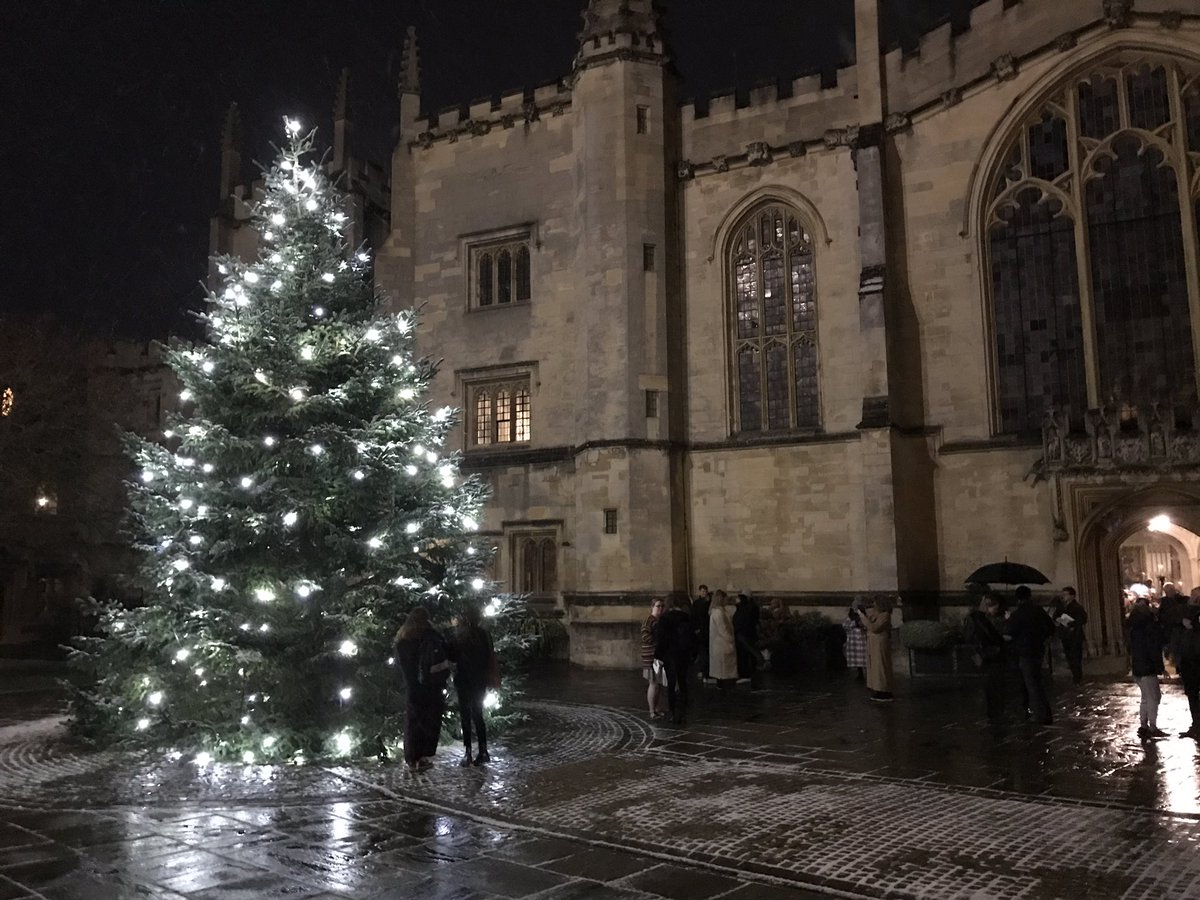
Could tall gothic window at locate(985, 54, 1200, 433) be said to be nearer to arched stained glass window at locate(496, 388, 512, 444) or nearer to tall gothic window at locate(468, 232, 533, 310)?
tall gothic window at locate(468, 232, 533, 310)

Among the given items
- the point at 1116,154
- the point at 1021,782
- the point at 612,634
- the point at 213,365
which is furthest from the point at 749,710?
the point at 1116,154

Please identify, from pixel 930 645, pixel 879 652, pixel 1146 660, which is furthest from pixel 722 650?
pixel 1146 660

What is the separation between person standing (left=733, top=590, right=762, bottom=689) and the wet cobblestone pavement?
4550mm

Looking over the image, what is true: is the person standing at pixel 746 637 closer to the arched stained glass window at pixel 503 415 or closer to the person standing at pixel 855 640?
the person standing at pixel 855 640

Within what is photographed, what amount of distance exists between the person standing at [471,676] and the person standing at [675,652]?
3.02m

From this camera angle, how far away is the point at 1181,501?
17.2 m

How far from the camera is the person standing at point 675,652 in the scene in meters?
12.0

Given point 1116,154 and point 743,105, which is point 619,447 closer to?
point 743,105

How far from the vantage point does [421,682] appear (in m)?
9.17

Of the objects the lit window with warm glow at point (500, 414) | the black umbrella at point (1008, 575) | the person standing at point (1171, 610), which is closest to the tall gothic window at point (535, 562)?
the lit window with warm glow at point (500, 414)

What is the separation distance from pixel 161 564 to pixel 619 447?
36.7 ft

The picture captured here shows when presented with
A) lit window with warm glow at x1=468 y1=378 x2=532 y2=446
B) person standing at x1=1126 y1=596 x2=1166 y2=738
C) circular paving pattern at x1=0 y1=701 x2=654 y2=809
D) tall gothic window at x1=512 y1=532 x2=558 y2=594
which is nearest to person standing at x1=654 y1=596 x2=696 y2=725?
circular paving pattern at x1=0 y1=701 x2=654 y2=809

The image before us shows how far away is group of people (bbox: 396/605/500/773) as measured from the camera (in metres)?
9.17

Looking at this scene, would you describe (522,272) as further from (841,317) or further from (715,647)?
(715,647)
